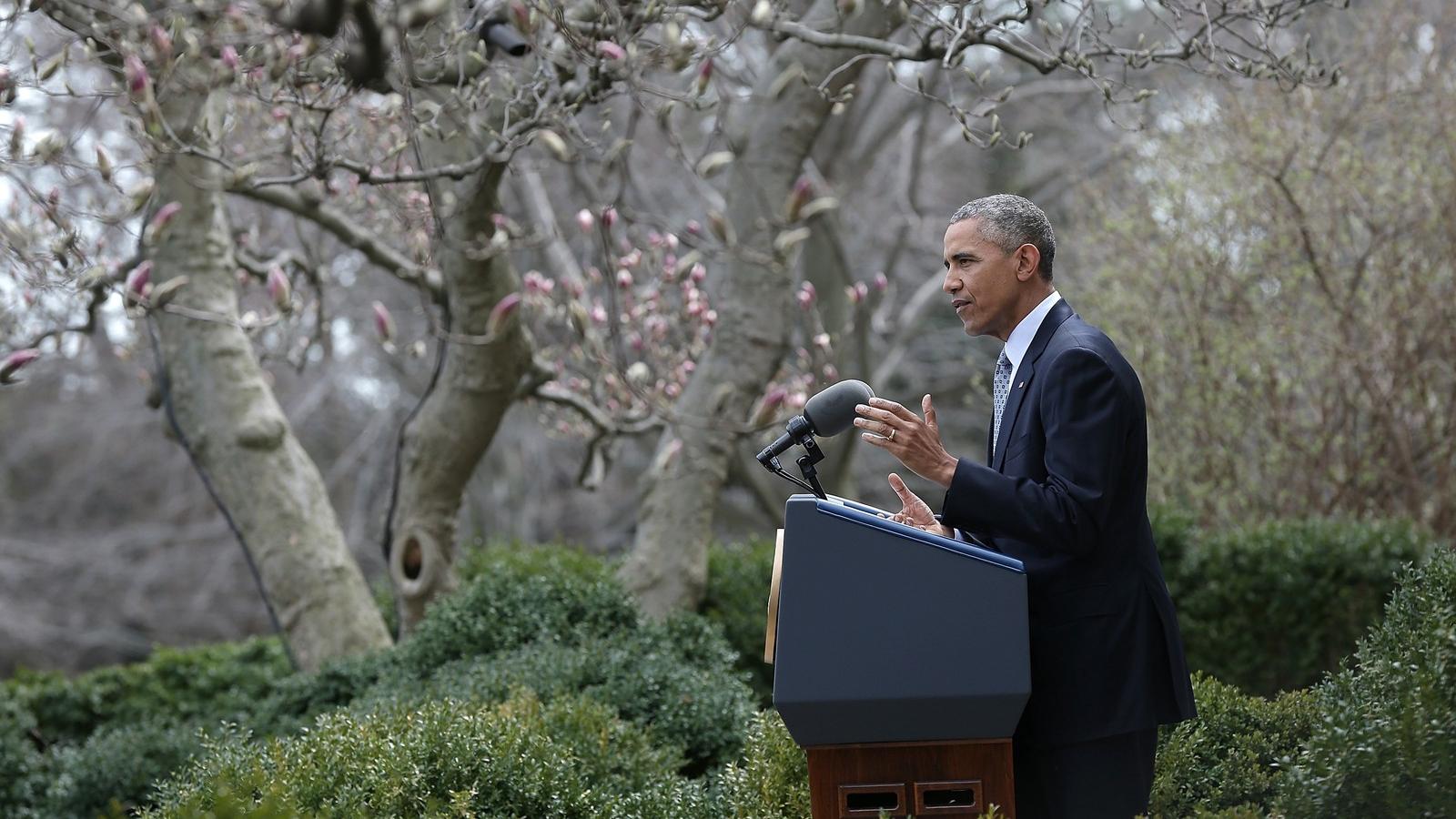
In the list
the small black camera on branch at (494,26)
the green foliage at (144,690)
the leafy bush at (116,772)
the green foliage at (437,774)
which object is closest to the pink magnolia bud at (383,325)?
the small black camera on branch at (494,26)

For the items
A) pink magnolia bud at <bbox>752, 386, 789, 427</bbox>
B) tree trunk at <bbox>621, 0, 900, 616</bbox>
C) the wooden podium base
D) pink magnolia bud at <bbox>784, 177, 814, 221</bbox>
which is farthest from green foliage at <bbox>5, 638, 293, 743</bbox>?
the wooden podium base

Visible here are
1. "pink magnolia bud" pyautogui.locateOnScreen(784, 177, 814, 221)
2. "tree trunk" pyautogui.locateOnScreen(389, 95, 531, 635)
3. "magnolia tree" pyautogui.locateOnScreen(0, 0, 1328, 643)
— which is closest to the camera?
"magnolia tree" pyautogui.locateOnScreen(0, 0, 1328, 643)

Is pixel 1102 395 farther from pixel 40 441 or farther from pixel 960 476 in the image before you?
pixel 40 441

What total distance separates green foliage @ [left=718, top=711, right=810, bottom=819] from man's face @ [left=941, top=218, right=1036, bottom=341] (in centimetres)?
124

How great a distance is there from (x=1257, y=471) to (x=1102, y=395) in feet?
21.2

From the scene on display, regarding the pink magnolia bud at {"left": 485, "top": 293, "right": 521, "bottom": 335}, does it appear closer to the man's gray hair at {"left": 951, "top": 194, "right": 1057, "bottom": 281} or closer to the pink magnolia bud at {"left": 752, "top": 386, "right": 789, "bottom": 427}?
the pink magnolia bud at {"left": 752, "top": 386, "right": 789, "bottom": 427}

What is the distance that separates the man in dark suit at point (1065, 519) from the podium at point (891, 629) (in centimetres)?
16

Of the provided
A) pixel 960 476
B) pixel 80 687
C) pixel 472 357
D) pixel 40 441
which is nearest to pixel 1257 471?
pixel 472 357

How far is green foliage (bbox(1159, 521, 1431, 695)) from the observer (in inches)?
276

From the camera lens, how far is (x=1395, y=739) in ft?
8.54

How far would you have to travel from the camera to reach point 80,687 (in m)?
7.63

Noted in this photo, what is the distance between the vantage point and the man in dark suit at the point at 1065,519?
2656 mm

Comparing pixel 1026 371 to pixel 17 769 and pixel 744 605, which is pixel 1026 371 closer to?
pixel 744 605

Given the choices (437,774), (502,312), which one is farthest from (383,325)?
(437,774)
